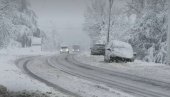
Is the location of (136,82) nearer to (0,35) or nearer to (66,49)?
(0,35)

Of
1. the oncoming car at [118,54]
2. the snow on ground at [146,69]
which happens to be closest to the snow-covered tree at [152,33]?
the oncoming car at [118,54]

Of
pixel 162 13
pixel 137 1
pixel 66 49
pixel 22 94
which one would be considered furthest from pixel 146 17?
pixel 22 94

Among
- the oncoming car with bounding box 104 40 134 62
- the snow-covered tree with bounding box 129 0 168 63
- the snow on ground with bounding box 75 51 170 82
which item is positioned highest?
the snow-covered tree with bounding box 129 0 168 63

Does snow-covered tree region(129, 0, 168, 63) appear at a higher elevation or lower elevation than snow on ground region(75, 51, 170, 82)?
higher

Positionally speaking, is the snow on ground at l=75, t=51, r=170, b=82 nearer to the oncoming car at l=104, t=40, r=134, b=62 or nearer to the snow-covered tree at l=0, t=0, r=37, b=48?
the oncoming car at l=104, t=40, r=134, b=62

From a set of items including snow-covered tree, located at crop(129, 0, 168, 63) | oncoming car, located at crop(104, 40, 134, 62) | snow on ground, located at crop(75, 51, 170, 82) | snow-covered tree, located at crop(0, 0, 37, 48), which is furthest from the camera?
snow-covered tree, located at crop(0, 0, 37, 48)

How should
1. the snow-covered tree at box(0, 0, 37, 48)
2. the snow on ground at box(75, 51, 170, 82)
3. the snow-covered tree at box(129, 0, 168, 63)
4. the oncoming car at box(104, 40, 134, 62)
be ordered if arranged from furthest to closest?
the snow-covered tree at box(0, 0, 37, 48) → the snow-covered tree at box(129, 0, 168, 63) → the oncoming car at box(104, 40, 134, 62) → the snow on ground at box(75, 51, 170, 82)

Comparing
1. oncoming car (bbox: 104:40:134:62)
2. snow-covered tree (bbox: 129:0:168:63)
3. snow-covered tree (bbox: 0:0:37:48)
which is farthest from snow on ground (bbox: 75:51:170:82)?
snow-covered tree (bbox: 0:0:37:48)

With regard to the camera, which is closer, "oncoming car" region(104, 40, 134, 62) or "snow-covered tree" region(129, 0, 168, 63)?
"oncoming car" region(104, 40, 134, 62)

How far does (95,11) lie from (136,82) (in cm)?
6836

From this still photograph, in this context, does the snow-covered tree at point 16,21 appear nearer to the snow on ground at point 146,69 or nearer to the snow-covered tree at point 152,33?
the snow-covered tree at point 152,33

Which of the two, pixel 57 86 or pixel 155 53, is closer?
pixel 57 86

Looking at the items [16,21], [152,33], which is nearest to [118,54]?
[152,33]

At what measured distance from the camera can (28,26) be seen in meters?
83.8
